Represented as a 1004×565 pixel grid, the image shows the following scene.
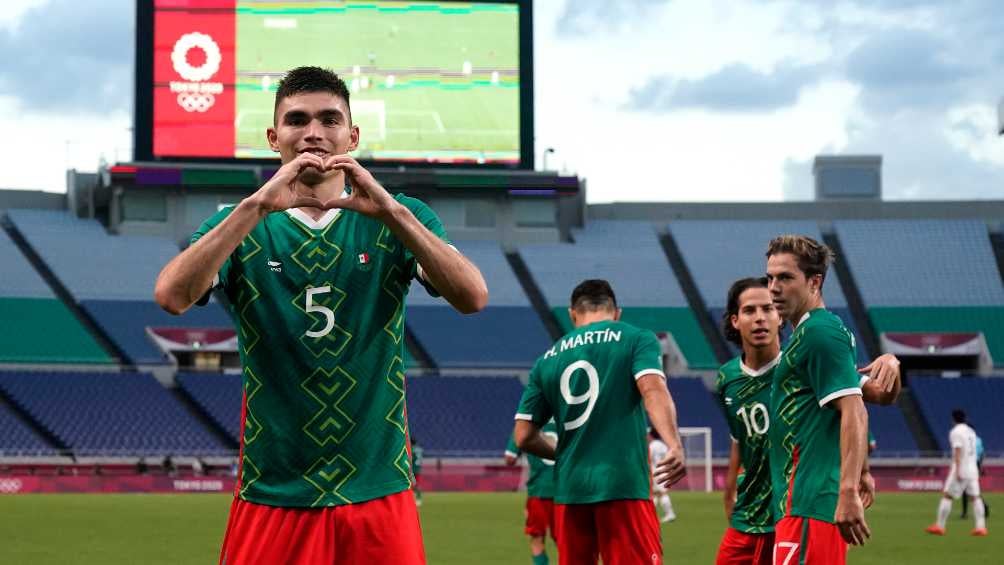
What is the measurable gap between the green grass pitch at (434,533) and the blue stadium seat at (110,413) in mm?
11302

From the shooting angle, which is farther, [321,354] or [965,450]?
[965,450]

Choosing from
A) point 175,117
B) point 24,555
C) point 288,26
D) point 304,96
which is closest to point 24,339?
point 175,117

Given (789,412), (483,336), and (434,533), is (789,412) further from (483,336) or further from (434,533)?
(483,336)

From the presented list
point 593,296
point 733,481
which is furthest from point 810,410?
point 733,481

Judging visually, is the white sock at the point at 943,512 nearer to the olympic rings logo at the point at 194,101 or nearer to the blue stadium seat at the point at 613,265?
the blue stadium seat at the point at 613,265

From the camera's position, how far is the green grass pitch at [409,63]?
156ft

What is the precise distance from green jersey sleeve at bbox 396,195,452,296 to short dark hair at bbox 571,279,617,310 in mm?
4120

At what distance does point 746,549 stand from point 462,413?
38.5 metres

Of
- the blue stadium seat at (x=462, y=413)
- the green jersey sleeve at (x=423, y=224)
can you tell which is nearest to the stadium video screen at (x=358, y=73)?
the blue stadium seat at (x=462, y=413)

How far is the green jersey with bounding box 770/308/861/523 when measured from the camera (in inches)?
261

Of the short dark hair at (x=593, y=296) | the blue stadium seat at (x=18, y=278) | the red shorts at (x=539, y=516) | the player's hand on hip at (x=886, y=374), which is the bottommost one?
the red shorts at (x=539, y=516)

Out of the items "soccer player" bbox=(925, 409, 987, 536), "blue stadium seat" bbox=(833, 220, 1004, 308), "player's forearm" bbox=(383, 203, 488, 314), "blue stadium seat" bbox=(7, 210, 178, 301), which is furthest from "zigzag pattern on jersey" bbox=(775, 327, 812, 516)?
"blue stadium seat" bbox=(833, 220, 1004, 308)

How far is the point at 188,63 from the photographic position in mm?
46656

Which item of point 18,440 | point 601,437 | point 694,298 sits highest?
point 694,298
